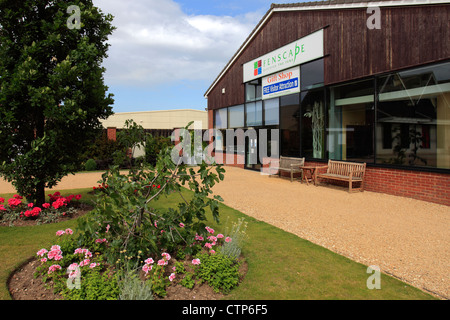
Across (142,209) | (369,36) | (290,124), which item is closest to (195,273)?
(142,209)

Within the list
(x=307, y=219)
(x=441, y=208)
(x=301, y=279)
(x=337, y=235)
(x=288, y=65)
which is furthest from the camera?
(x=288, y=65)

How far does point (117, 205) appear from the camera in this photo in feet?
9.78

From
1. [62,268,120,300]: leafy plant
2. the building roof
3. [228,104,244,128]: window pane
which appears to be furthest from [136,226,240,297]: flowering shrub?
[228,104,244,128]: window pane

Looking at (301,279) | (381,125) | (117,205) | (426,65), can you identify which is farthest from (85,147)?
(426,65)

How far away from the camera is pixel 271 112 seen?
41.2 ft

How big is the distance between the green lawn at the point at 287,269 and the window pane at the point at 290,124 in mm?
6692

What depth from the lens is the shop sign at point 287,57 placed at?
9898mm

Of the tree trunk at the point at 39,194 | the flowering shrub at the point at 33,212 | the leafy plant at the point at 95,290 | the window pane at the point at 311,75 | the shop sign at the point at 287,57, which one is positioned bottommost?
the leafy plant at the point at 95,290

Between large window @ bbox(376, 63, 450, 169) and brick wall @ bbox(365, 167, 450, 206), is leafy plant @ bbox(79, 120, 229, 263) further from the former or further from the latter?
large window @ bbox(376, 63, 450, 169)

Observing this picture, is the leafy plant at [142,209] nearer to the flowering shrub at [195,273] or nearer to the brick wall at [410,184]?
the flowering shrub at [195,273]

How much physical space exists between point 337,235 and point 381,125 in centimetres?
453

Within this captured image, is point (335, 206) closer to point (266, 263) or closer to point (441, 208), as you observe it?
point (441, 208)

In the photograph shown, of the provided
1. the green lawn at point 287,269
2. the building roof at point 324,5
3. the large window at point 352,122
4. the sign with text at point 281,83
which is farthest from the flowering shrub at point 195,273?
the sign with text at point 281,83

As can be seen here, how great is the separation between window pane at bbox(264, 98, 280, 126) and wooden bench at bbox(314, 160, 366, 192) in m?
3.40
